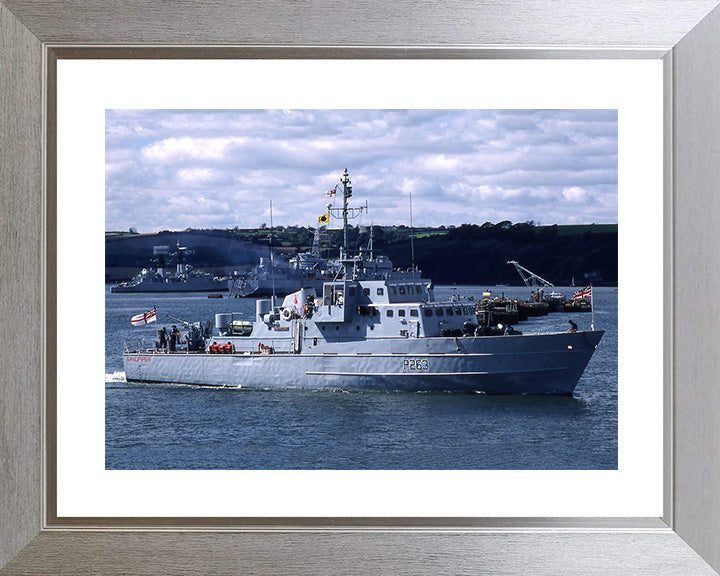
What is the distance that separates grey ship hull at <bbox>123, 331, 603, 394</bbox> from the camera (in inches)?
332

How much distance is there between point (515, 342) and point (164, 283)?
19.3 feet

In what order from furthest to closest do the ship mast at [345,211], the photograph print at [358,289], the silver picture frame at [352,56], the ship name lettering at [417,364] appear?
1. the ship mast at [345,211]
2. the photograph print at [358,289]
3. the ship name lettering at [417,364]
4. the silver picture frame at [352,56]

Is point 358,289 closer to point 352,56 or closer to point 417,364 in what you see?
point 417,364

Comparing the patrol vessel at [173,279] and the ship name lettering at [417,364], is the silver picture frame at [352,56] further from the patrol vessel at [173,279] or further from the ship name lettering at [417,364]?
the patrol vessel at [173,279]

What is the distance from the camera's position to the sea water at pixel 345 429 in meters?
9.05

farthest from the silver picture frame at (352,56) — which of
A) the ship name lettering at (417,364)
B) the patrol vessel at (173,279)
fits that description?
the patrol vessel at (173,279)

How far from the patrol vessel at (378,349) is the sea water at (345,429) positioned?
0.21 m

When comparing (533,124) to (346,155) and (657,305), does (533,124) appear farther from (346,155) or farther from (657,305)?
(657,305)

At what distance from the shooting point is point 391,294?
30.0 feet

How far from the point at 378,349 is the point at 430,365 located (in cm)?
60

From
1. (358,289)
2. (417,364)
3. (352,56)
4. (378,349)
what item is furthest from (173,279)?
(352,56)

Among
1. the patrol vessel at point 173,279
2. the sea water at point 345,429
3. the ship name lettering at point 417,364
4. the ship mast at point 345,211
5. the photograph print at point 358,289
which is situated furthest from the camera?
the patrol vessel at point 173,279


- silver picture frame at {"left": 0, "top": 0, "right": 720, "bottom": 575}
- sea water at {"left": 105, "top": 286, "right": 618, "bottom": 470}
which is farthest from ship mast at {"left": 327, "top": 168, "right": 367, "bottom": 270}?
silver picture frame at {"left": 0, "top": 0, "right": 720, "bottom": 575}

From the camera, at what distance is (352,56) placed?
1979 mm
